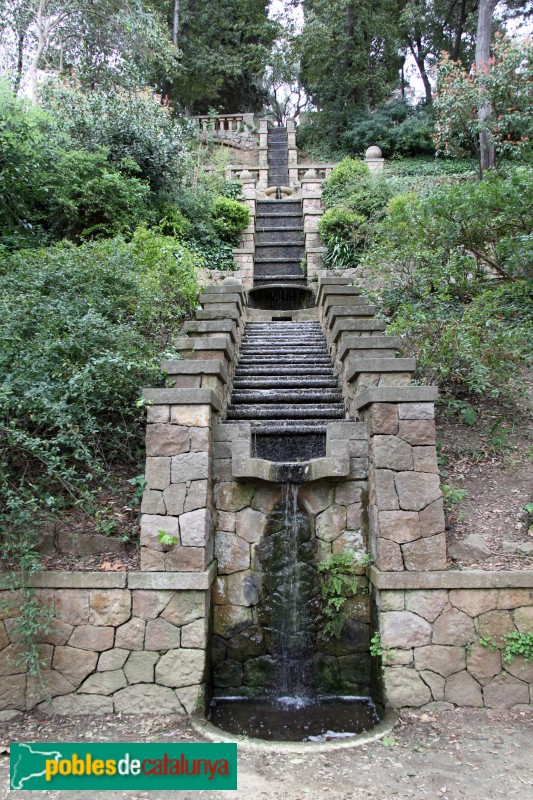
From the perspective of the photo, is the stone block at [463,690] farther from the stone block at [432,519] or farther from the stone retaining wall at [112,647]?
the stone retaining wall at [112,647]

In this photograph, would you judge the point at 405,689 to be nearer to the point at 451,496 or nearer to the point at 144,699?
the point at 451,496

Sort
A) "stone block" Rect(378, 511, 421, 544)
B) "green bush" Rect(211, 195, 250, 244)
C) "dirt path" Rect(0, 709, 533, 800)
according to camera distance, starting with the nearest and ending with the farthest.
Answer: "dirt path" Rect(0, 709, 533, 800), "stone block" Rect(378, 511, 421, 544), "green bush" Rect(211, 195, 250, 244)

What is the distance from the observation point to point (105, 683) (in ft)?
12.8

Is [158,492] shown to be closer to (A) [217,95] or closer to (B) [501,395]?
(B) [501,395]

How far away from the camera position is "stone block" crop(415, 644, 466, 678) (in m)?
3.87

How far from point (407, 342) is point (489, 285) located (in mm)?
1981

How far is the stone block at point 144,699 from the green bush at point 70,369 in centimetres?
142

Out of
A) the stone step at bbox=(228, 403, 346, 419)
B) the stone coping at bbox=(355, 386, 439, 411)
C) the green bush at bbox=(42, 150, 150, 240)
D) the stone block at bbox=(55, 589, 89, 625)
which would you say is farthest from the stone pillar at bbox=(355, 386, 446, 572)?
the green bush at bbox=(42, 150, 150, 240)

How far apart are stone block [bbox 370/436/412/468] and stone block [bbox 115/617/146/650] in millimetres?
2163

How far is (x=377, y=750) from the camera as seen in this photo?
3383 millimetres

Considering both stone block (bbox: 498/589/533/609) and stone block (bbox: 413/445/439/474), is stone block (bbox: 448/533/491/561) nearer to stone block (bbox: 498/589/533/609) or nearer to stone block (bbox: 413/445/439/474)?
stone block (bbox: 498/589/533/609)

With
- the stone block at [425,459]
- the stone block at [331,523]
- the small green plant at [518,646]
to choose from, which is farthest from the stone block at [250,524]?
the small green plant at [518,646]

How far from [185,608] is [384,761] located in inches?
64.5

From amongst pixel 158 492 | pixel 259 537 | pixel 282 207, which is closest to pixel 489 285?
pixel 259 537
